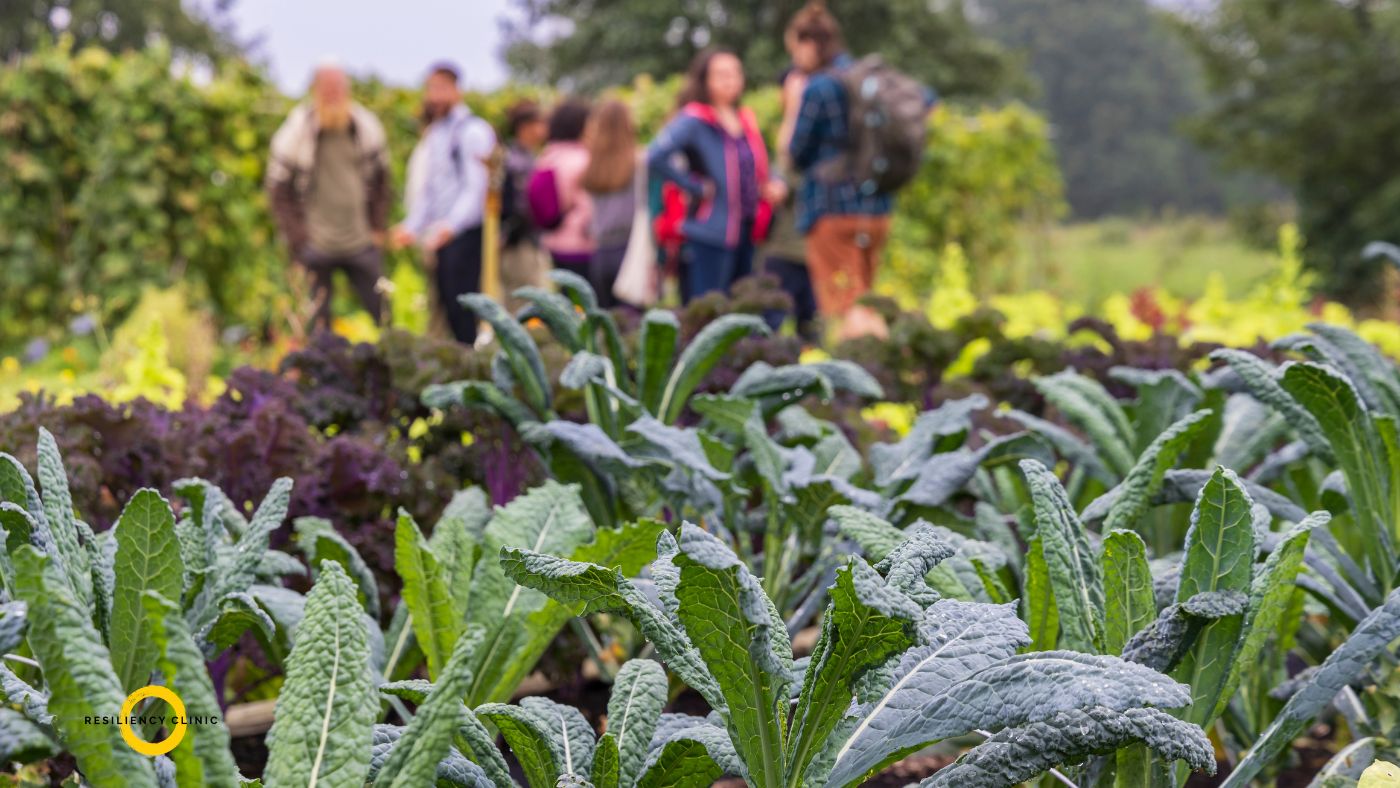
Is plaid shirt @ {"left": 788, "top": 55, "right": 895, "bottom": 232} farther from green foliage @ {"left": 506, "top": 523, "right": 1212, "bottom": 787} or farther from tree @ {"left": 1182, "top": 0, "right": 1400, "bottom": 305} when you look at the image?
tree @ {"left": 1182, "top": 0, "right": 1400, "bottom": 305}

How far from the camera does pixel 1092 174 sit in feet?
173

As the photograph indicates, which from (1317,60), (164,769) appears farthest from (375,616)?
(1317,60)

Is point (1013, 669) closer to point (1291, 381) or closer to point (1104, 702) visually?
point (1104, 702)

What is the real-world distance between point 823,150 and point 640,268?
4.02ft

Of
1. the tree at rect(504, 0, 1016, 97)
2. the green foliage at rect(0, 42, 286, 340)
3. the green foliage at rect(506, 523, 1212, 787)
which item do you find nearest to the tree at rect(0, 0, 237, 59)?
the tree at rect(504, 0, 1016, 97)

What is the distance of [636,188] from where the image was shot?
6984mm

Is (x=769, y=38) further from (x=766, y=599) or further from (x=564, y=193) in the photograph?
(x=766, y=599)

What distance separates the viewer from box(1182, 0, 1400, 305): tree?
1828 centimetres

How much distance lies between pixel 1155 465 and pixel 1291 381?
19 centimetres

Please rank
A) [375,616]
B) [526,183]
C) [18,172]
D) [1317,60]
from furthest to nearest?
[1317,60] < [18,172] < [526,183] < [375,616]

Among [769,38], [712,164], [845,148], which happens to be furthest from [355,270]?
[769,38]

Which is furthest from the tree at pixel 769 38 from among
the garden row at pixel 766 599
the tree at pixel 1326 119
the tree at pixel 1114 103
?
the tree at pixel 1114 103

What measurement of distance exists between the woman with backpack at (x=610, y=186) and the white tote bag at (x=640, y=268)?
2.9 inches

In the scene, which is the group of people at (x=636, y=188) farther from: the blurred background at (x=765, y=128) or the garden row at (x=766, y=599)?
the garden row at (x=766, y=599)
